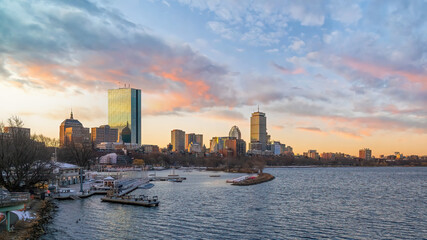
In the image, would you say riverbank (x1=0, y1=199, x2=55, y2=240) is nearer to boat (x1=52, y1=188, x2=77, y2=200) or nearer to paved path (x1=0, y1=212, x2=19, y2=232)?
paved path (x1=0, y1=212, x2=19, y2=232)

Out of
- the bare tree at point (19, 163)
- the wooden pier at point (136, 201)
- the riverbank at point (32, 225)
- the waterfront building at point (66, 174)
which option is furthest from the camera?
the waterfront building at point (66, 174)

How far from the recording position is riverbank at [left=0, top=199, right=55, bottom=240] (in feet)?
120

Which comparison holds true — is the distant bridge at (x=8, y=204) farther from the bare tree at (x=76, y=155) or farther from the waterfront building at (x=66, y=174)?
the bare tree at (x=76, y=155)

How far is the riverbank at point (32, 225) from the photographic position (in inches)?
1441

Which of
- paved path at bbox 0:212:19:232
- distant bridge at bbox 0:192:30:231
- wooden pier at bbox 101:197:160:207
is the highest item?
distant bridge at bbox 0:192:30:231

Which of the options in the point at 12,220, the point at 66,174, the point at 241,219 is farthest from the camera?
the point at 66,174

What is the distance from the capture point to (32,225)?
1656 inches

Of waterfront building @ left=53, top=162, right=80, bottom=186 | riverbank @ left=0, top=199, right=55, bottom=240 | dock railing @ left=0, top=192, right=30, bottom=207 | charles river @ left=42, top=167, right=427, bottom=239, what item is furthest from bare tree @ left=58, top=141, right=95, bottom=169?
dock railing @ left=0, top=192, right=30, bottom=207

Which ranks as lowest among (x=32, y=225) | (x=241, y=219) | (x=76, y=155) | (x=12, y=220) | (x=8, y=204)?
(x=241, y=219)

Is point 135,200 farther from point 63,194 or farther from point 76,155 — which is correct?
point 76,155

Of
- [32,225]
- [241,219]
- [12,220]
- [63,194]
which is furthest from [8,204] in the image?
[63,194]

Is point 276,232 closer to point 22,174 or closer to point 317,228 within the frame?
point 317,228

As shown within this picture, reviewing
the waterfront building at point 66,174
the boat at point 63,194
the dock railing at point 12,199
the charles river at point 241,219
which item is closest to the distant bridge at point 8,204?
the dock railing at point 12,199

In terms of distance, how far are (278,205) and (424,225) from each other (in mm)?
24966
